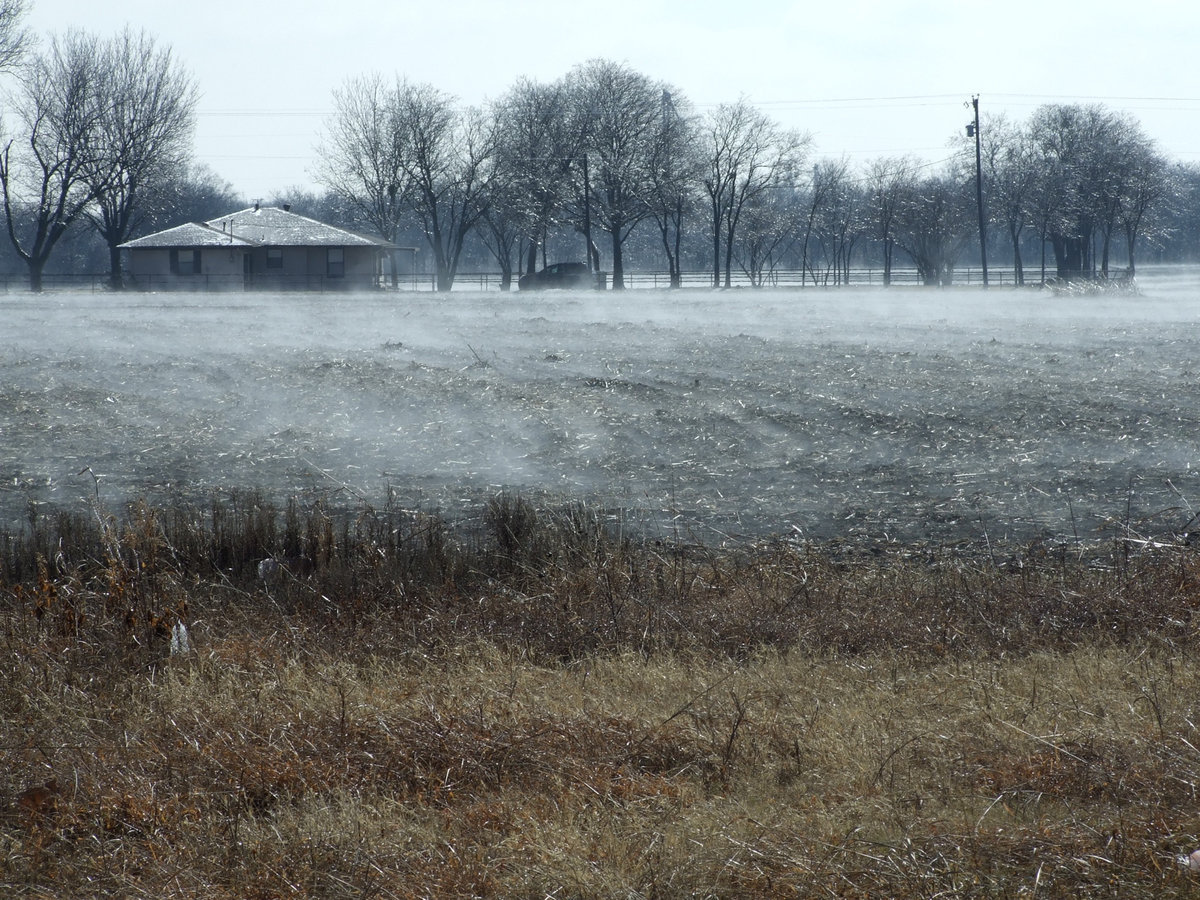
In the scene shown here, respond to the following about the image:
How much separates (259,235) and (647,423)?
5847 centimetres

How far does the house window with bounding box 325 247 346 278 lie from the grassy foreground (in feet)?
199

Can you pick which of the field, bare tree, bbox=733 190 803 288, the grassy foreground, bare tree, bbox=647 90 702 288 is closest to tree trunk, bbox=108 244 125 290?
bare tree, bbox=647 90 702 288

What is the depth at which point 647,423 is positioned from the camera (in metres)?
14.3

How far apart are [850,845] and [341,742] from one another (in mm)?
2245

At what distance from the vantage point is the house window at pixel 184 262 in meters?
66.1

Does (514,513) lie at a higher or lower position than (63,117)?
lower

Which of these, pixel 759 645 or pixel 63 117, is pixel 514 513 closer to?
pixel 759 645

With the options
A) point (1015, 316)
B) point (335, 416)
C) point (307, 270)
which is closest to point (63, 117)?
point (307, 270)

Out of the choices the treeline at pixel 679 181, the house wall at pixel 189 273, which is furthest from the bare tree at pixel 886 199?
the house wall at pixel 189 273

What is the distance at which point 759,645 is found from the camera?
646cm

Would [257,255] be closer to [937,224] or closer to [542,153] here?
[542,153]

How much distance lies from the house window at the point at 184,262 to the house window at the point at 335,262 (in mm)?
7025

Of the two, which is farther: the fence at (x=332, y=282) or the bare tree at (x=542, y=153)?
the bare tree at (x=542, y=153)

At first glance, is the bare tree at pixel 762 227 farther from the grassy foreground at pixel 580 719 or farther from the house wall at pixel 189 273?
the grassy foreground at pixel 580 719
